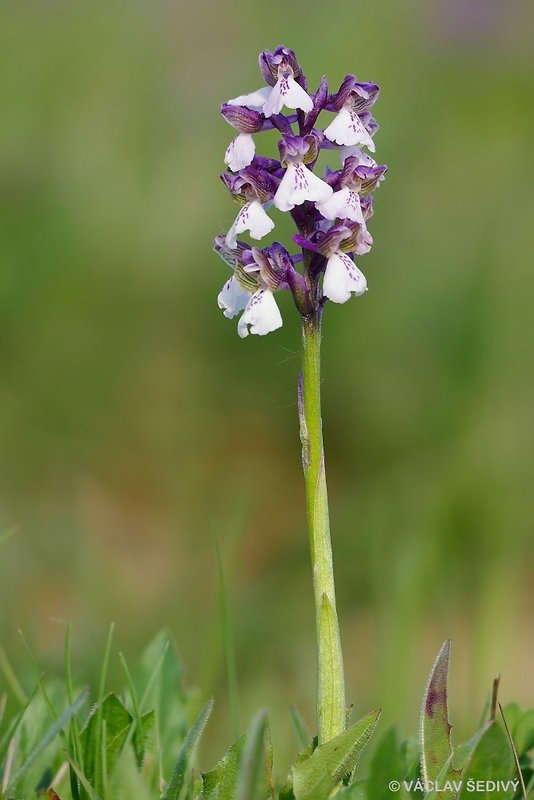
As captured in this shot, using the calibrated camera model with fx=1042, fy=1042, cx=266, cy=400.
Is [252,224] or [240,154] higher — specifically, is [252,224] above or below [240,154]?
below

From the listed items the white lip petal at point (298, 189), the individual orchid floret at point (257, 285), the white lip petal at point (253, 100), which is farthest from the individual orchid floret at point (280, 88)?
the individual orchid floret at point (257, 285)

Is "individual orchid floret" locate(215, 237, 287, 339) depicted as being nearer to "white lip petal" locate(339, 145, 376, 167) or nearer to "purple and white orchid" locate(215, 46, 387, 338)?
"purple and white orchid" locate(215, 46, 387, 338)

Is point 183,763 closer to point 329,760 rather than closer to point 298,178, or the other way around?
point 329,760

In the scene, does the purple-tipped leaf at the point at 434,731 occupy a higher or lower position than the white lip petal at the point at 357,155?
lower

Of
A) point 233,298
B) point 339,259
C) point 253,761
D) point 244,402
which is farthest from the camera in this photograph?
point 244,402

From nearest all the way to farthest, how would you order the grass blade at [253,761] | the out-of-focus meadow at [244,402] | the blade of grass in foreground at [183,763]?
the grass blade at [253,761], the blade of grass in foreground at [183,763], the out-of-focus meadow at [244,402]

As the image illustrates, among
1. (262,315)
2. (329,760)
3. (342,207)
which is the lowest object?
(329,760)

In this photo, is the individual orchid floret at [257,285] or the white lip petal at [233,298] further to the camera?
the white lip petal at [233,298]

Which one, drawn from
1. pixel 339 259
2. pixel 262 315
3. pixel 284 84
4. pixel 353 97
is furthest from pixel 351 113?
pixel 262 315

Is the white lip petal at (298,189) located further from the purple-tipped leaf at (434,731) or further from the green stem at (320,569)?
the purple-tipped leaf at (434,731)
